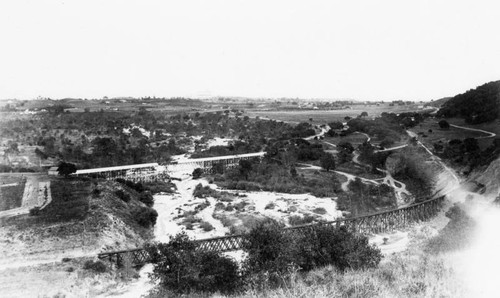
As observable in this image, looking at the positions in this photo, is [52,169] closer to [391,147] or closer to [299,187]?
[299,187]

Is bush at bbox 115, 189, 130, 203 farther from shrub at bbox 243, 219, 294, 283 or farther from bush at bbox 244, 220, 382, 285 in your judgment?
shrub at bbox 243, 219, 294, 283

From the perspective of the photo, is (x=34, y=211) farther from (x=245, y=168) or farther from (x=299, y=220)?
(x=245, y=168)

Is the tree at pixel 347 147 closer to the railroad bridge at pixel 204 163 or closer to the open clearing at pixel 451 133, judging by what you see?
the open clearing at pixel 451 133

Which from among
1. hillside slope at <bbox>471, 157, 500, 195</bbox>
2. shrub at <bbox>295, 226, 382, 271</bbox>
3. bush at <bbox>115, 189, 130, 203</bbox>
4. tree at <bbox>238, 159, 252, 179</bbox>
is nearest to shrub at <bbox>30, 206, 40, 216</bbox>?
bush at <bbox>115, 189, 130, 203</bbox>

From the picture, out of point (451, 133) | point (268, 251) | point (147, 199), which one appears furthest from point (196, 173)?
point (451, 133)

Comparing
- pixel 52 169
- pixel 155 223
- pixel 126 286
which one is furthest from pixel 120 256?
pixel 52 169
